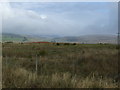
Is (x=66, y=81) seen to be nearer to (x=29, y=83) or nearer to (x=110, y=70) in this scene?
(x=29, y=83)

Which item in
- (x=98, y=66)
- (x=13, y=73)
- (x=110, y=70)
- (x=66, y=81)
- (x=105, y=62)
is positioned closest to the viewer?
(x=66, y=81)

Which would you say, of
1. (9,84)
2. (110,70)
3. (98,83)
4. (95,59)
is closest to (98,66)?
(110,70)

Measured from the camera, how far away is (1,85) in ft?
20.0

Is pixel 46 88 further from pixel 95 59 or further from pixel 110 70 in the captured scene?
pixel 95 59

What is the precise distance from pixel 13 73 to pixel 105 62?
9.26 metres

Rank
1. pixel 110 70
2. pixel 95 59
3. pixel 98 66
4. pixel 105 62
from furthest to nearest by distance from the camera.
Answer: pixel 95 59, pixel 105 62, pixel 98 66, pixel 110 70

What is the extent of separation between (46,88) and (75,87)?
87 cm

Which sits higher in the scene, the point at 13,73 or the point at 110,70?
the point at 13,73

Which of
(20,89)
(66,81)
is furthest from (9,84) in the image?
(66,81)

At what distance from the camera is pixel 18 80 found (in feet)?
21.0

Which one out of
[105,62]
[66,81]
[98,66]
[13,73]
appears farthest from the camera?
[105,62]

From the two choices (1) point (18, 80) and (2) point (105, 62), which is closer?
(1) point (18, 80)

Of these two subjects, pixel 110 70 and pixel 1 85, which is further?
pixel 110 70

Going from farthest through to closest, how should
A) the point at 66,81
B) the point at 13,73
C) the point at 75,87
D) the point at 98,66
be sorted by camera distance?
the point at 98,66
the point at 13,73
the point at 66,81
the point at 75,87
